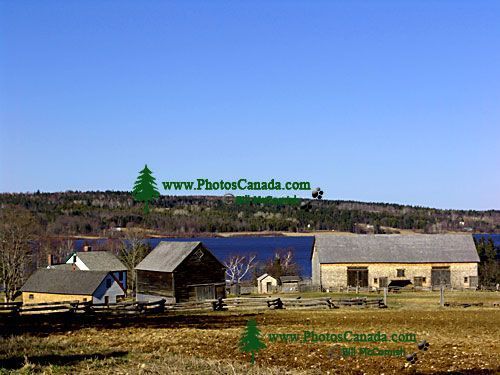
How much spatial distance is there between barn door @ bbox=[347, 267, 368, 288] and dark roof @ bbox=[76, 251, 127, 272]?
3125cm

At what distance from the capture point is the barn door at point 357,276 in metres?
71.6

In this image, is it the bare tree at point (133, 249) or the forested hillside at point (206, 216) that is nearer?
the forested hillside at point (206, 216)

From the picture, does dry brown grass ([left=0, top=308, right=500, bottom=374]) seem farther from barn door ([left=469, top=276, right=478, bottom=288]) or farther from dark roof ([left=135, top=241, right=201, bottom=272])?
barn door ([left=469, top=276, right=478, bottom=288])

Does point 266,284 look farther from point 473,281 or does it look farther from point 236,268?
point 473,281

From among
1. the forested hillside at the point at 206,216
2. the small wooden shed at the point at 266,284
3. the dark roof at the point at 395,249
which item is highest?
the forested hillside at the point at 206,216

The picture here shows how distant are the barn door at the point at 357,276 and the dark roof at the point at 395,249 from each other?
38.2 inches

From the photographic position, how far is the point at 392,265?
236 ft

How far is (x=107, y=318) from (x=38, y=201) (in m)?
89.0

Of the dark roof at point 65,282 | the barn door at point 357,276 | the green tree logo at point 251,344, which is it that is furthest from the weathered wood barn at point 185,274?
the green tree logo at point 251,344

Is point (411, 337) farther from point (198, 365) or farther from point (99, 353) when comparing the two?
point (99, 353)

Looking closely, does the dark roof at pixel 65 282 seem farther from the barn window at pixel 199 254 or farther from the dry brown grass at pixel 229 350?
the dry brown grass at pixel 229 350

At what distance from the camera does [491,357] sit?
19562mm

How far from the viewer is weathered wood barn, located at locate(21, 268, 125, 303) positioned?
65.8 meters

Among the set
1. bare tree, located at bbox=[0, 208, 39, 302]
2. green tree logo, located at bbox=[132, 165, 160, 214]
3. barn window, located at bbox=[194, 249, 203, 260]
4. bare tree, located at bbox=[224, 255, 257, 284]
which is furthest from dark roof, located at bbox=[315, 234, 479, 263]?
green tree logo, located at bbox=[132, 165, 160, 214]
